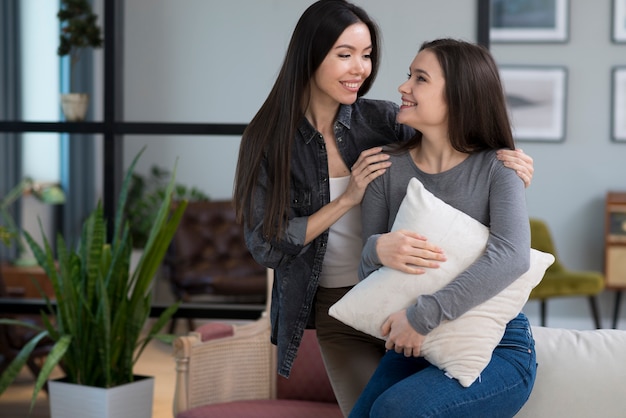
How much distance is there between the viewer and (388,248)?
1974 mm

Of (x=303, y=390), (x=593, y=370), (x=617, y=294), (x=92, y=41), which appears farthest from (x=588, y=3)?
(x=593, y=370)

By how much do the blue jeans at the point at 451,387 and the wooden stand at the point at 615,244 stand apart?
15.6 ft

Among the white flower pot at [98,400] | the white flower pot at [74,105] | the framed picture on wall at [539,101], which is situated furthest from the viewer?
the framed picture on wall at [539,101]

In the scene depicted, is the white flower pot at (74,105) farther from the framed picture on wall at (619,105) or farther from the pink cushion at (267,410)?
the framed picture on wall at (619,105)

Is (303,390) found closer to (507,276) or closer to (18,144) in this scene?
(507,276)

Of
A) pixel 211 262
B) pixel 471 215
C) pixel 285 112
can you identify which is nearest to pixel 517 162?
pixel 471 215

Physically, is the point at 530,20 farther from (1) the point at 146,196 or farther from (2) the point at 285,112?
(2) the point at 285,112

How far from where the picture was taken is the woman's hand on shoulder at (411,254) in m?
1.94

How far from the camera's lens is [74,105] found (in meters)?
4.26

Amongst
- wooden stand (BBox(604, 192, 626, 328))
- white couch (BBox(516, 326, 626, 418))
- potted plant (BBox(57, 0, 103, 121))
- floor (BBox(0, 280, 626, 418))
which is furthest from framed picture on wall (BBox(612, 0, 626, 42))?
white couch (BBox(516, 326, 626, 418))

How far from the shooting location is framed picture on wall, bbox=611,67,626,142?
7.03m

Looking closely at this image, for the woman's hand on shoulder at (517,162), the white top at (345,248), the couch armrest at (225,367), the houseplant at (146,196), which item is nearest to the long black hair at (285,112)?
the white top at (345,248)

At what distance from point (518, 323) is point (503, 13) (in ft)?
18.3

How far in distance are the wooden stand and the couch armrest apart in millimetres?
3826
